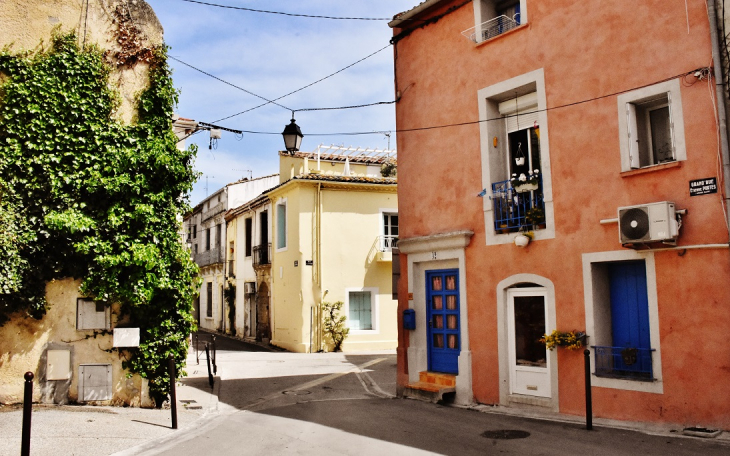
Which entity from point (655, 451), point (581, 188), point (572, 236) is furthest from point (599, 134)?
point (655, 451)

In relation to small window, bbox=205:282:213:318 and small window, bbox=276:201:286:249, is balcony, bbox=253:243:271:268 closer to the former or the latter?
small window, bbox=276:201:286:249

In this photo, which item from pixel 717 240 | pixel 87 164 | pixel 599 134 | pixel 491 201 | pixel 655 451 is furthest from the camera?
pixel 491 201

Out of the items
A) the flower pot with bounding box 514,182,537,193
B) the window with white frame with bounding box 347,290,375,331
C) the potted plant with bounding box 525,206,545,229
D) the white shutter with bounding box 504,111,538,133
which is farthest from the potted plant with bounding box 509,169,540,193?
the window with white frame with bounding box 347,290,375,331

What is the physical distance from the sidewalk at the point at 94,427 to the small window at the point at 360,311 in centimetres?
1266

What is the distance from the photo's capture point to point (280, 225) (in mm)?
25641

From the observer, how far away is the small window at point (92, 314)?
10.3 metres

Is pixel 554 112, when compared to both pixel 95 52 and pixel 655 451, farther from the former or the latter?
pixel 95 52

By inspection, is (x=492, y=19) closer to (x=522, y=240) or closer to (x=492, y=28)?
(x=492, y=28)

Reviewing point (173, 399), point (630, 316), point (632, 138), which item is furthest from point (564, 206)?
point (173, 399)

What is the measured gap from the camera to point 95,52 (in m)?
10.7

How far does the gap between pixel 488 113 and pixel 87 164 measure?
731 cm

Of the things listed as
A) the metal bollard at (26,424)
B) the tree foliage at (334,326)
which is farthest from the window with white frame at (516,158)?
the tree foliage at (334,326)

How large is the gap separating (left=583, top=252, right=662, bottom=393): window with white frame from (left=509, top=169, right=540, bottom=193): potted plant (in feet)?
5.62

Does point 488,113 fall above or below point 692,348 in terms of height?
above
